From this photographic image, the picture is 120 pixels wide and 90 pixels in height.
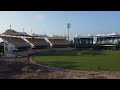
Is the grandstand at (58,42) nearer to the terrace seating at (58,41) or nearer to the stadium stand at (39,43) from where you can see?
the terrace seating at (58,41)

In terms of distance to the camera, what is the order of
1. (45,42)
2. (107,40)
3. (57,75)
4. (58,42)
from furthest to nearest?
(107,40)
(58,42)
(45,42)
(57,75)

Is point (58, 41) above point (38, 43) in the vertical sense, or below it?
above

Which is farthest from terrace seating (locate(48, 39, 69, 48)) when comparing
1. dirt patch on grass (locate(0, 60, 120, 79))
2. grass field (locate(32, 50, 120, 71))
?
dirt patch on grass (locate(0, 60, 120, 79))

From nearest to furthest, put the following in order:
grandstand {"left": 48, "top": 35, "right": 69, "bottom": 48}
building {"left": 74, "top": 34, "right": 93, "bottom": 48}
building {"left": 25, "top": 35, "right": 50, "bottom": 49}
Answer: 1. building {"left": 25, "top": 35, "right": 50, "bottom": 49}
2. grandstand {"left": 48, "top": 35, "right": 69, "bottom": 48}
3. building {"left": 74, "top": 34, "right": 93, "bottom": 48}

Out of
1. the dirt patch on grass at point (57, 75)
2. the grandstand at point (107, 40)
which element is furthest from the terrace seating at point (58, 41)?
the dirt patch on grass at point (57, 75)

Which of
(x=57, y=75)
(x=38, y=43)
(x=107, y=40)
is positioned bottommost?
(x=57, y=75)

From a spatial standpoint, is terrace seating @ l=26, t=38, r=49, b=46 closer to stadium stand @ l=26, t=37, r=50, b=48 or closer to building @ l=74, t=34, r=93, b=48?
stadium stand @ l=26, t=37, r=50, b=48

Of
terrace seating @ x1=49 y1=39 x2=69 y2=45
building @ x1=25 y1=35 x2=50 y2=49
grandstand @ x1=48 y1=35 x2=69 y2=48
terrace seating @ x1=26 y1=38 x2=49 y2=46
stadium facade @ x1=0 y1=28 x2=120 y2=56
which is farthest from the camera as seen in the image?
terrace seating @ x1=49 y1=39 x2=69 y2=45

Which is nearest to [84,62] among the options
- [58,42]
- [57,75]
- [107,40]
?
[57,75]

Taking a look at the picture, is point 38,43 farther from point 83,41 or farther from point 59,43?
point 83,41
